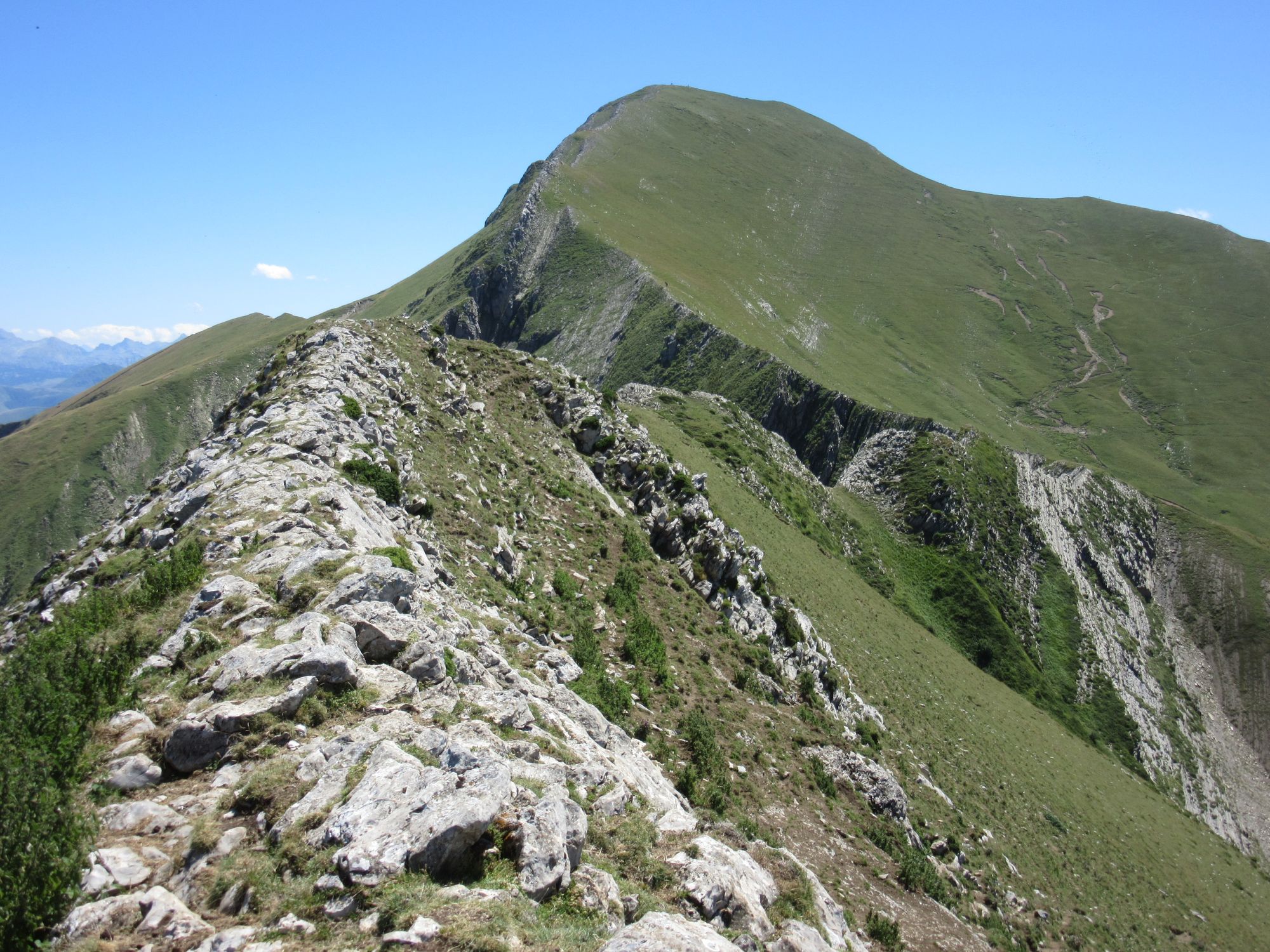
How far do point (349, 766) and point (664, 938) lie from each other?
547 cm

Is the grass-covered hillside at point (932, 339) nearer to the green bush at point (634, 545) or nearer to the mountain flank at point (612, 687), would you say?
the mountain flank at point (612, 687)

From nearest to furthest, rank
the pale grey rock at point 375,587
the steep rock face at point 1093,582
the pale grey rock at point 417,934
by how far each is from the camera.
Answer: the pale grey rock at point 417,934 → the pale grey rock at point 375,587 → the steep rock face at point 1093,582

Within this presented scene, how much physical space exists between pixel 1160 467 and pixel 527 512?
166240mm

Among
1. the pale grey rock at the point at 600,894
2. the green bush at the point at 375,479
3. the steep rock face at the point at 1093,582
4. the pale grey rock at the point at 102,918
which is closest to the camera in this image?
the pale grey rock at the point at 102,918

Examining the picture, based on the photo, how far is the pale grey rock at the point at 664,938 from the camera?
25.3ft

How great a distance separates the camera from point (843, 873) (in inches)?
856

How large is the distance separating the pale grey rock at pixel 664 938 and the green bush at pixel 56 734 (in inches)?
257

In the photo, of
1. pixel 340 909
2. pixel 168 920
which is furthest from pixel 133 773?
pixel 340 909

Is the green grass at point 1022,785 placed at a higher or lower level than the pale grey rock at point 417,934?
lower

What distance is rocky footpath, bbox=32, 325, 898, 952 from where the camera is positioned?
8.25m

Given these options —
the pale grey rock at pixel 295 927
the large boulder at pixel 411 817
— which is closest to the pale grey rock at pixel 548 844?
the large boulder at pixel 411 817

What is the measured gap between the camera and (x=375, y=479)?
25.3 meters

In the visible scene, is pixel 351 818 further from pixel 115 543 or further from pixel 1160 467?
pixel 1160 467

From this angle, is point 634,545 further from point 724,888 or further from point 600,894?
point 600,894
